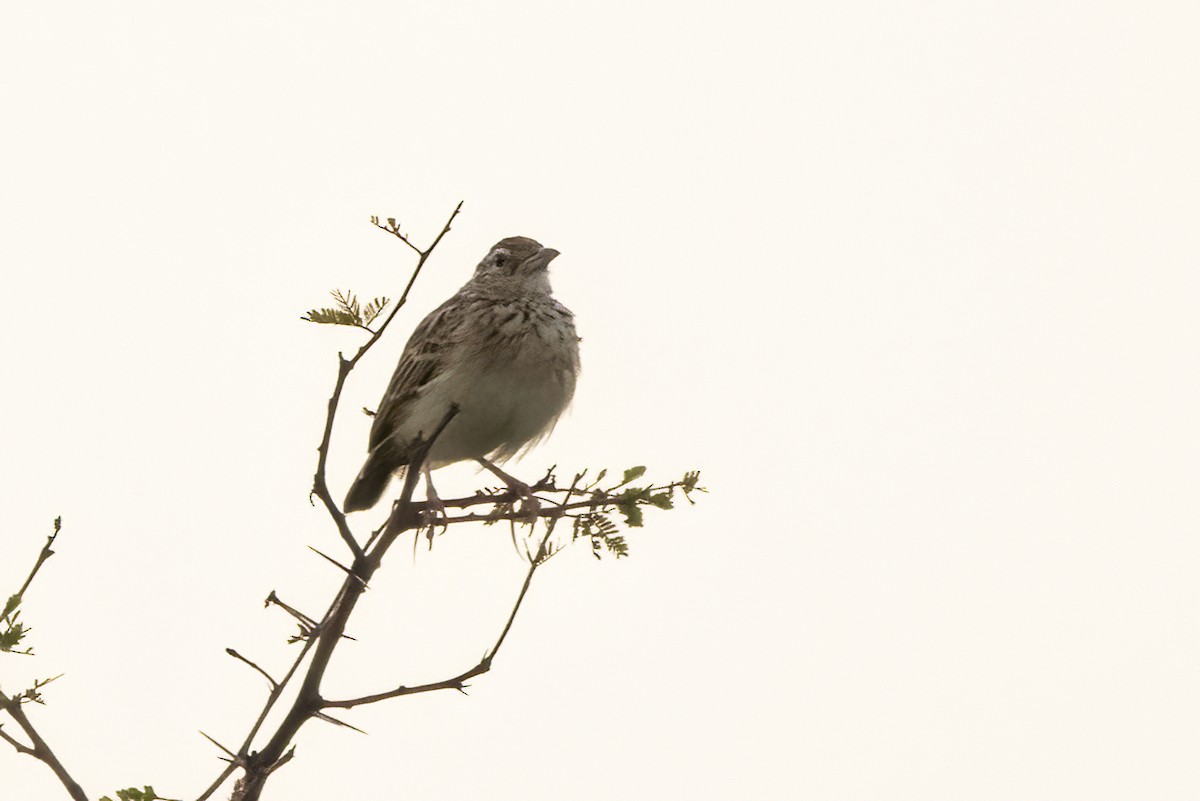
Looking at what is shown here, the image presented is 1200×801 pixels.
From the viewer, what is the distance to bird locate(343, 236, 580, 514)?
794 centimetres

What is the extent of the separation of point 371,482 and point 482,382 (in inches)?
43.6

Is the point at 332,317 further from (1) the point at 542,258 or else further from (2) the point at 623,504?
(1) the point at 542,258

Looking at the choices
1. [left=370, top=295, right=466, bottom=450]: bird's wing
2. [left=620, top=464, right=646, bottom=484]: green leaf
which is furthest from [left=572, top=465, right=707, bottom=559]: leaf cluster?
[left=370, top=295, right=466, bottom=450]: bird's wing

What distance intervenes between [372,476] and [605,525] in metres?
3.61

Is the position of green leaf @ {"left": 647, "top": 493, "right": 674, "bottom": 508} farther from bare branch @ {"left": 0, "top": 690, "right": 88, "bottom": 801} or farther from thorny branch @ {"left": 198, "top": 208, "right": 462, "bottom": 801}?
bare branch @ {"left": 0, "top": 690, "right": 88, "bottom": 801}

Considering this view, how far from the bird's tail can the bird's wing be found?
116 mm

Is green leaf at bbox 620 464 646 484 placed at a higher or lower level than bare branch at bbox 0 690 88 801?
higher

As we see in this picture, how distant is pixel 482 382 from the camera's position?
797 centimetres

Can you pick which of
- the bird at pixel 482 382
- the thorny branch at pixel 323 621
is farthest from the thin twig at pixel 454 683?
the bird at pixel 482 382

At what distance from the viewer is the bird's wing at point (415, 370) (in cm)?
833

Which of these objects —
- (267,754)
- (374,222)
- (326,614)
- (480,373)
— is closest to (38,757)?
(267,754)

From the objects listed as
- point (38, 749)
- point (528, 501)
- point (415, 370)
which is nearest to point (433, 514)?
point (528, 501)

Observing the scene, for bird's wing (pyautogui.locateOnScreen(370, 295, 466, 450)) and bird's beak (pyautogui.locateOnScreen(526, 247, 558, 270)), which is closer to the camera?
bird's wing (pyautogui.locateOnScreen(370, 295, 466, 450))

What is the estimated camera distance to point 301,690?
4398mm
